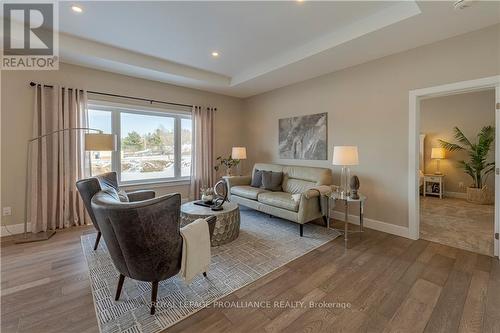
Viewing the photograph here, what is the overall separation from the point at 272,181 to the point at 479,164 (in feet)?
16.3

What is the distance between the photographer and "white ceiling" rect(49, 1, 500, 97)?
2.53 m

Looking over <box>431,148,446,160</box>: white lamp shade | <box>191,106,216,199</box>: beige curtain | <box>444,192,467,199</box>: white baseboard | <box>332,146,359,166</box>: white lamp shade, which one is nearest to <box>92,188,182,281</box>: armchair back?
<box>332,146,359,166</box>: white lamp shade

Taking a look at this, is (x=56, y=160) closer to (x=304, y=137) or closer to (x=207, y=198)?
(x=207, y=198)

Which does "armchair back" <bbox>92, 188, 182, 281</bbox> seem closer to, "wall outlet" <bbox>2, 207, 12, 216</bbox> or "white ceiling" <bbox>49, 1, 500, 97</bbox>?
"white ceiling" <bbox>49, 1, 500, 97</bbox>

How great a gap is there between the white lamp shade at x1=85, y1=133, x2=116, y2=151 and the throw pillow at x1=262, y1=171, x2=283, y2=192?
2.66 meters

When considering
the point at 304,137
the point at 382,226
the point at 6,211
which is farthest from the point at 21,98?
the point at 382,226

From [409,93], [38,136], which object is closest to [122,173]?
[38,136]

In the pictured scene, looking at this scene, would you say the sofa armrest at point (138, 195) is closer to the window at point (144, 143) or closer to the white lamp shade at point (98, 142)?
the white lamp shade at point (98, 142)

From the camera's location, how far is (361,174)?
3.85 meters

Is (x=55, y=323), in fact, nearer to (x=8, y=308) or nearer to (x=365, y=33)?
(x=8, y=308)

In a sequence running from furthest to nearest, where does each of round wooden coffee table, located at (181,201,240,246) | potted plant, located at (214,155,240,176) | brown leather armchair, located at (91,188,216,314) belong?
potted plant, located at (214,155,240,176) < round wooden coffee table, located at (181,201,240,246) < brown leather armchair, located at (91,188,216,314)

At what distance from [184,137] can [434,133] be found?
6728 mm

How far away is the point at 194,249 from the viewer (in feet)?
6.29

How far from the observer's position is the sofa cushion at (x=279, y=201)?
3.42 metres
